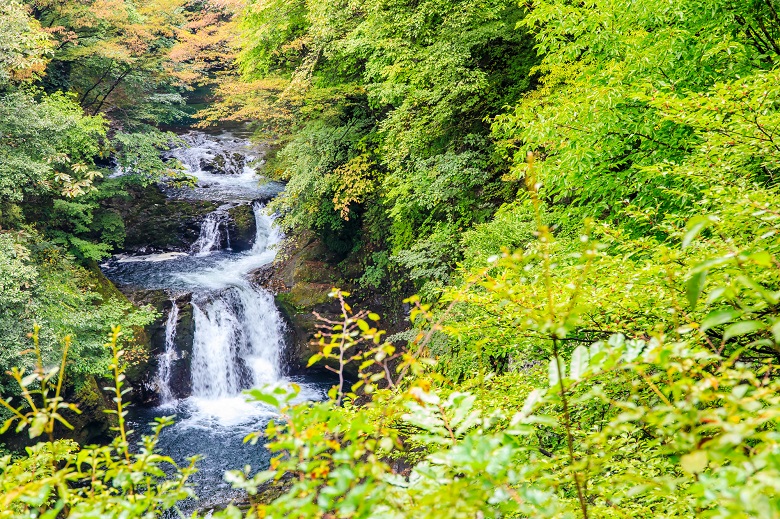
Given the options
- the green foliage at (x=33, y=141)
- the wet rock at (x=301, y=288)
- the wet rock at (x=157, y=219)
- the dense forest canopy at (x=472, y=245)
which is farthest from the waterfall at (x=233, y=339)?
the green foliage at (x=33, y=141)

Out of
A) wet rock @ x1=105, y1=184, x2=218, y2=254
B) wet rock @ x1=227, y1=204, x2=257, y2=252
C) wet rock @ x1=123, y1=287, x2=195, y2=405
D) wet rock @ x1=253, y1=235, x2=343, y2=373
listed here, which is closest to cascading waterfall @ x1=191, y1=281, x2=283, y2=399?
wet rock @ x1=123, y1=287, x2=195, y2=405

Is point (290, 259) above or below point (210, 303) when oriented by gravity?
above

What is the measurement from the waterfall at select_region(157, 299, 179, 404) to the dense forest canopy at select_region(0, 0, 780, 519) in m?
1.58

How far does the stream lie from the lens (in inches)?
404

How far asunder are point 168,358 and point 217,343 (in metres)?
1.26

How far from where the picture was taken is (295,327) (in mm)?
13852

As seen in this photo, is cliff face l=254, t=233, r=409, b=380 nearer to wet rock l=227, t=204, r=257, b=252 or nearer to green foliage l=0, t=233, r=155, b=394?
wet rock l=227, t=204, r=257, b=252

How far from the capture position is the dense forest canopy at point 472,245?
1.13 metres

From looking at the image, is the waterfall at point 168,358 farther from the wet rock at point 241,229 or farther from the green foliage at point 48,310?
the wet rock at point 241,229

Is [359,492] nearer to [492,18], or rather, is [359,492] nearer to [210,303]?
[492,18]

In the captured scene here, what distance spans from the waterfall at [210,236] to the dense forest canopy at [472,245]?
2.53 metres

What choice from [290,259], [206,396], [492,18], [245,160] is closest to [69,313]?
[206,396]

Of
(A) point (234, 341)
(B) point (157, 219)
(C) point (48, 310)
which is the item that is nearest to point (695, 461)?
(C) point (48, 310)

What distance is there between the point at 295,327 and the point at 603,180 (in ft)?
34.0
